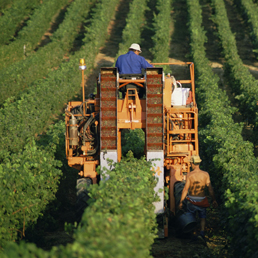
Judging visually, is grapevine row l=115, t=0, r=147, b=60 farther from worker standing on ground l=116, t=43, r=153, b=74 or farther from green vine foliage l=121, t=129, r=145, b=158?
worker standing on ground l=116, t=43, r=153, b=74

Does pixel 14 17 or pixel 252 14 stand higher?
pixel 14 17

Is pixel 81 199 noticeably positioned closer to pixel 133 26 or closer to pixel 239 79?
pixel 239 79

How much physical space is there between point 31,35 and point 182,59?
1102 cm

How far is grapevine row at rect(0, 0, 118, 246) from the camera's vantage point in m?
8.52

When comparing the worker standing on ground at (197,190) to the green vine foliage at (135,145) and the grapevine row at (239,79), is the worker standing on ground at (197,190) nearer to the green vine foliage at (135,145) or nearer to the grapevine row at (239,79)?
the green vine foliage at (135,145)

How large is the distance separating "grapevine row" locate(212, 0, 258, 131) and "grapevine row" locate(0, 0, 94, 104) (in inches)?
366

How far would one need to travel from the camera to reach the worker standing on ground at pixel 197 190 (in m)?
8.78

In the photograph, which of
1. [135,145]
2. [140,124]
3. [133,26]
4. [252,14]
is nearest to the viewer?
[140,124]

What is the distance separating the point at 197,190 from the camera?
349 inches

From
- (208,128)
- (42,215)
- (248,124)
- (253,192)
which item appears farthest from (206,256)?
(248,124)

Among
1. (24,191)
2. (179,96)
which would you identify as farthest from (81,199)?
(179,96)

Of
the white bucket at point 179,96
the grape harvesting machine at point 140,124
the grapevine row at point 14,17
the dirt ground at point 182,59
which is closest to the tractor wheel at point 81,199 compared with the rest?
the grape harvesting machine at point 140,124

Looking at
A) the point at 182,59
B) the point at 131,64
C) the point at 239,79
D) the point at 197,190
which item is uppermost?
the point at 182,59

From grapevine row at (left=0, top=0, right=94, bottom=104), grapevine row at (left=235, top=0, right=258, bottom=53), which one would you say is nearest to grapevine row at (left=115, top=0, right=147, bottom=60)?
grapevine row at (left=0, top=0, right=94, bottom=104)
